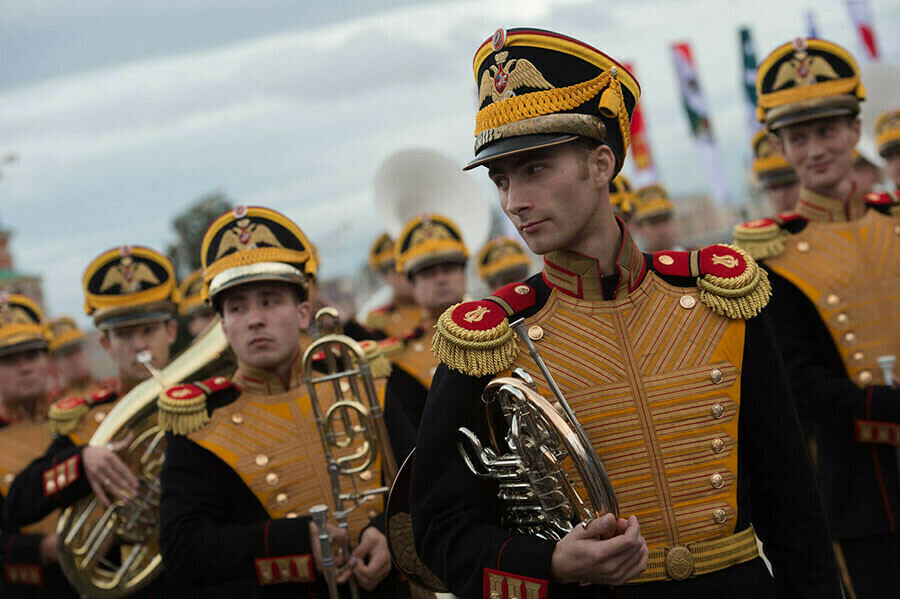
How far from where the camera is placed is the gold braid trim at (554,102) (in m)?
2.98

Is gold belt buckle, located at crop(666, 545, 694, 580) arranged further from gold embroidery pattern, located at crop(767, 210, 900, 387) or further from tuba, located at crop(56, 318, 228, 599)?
tuba, located at crop(56, 318, 228, 599)

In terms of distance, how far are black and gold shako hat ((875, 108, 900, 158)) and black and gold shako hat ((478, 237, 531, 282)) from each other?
334 cm

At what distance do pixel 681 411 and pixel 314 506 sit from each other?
2047mm

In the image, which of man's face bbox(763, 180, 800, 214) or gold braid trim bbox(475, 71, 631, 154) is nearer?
gold braid trim bbox(475, 71, 631, 154)

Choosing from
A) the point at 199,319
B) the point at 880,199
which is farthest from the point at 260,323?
the point at 199,319

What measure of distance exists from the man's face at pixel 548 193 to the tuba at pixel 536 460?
1.06 feet

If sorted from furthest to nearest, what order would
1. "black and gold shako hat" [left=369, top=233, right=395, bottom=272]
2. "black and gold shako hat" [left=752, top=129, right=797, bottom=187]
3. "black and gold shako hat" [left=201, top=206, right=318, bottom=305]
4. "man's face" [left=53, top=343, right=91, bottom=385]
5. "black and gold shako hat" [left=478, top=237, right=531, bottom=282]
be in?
1. "black and gold shako hat" [left=369, top=233, right=395, bottom=272]
2. "man's face" [left=53, top=343, right=91, bottom=385]
3. "black and gold shako hat" [left=478, top=237, right=531, bottom=282]
4. "black and gold shako hat" [left=752, top=129, right=797, bottom=187]
5. "black and gold shako hat" [left=201, top=206, right=318, bottom=305]

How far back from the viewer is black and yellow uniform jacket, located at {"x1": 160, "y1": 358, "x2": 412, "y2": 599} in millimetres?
4305

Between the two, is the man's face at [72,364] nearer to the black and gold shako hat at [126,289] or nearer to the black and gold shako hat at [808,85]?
the black and gold shako hat at [126,289]

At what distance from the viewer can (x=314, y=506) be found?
4.47 m

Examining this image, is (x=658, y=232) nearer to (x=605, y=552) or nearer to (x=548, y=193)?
(x=548, y=193)

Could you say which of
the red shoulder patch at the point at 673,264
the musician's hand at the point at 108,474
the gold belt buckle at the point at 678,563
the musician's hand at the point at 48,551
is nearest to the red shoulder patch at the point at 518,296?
the red shoulder patch at the point at 673,264

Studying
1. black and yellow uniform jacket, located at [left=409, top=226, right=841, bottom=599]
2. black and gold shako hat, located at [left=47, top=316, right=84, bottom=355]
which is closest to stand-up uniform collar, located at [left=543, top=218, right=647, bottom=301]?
black and yellow uniform jacket, located at [left=409, top=226, right=841, bottom=599]

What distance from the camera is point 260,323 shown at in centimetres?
461
